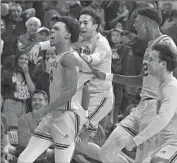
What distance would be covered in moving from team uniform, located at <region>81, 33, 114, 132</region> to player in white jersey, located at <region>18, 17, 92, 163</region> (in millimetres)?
1668

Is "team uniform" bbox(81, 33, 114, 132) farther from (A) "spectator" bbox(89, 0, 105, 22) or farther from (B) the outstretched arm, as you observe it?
(A) "spectator" bbox(89, 0, 105, 22)

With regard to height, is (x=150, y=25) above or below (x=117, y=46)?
above

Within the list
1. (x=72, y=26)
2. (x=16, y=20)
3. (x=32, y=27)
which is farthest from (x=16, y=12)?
(x=72, y=26)

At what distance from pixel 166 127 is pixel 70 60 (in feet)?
4.85

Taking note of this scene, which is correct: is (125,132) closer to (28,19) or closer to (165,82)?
(165,82)

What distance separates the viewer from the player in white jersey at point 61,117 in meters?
8.11

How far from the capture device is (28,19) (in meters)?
14.2

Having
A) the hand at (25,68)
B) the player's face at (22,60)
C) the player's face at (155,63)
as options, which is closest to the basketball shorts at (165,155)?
the player's face at (155,63)

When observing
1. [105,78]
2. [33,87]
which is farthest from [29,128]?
[105,78]

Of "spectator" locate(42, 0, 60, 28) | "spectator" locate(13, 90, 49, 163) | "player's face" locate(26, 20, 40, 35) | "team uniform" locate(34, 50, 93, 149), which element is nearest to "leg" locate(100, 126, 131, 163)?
"team uniform" locate(34, 50, 93, 149)

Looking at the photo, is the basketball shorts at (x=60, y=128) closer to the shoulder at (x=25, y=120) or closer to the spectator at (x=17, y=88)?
the shoulder at (x=25, y=120)

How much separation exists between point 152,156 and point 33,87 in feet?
17.5

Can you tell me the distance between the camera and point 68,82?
8148 millimetres

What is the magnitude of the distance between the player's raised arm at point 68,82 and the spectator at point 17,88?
150 inches
